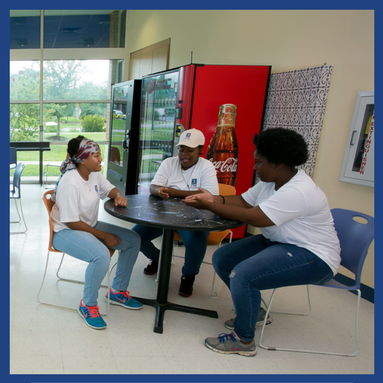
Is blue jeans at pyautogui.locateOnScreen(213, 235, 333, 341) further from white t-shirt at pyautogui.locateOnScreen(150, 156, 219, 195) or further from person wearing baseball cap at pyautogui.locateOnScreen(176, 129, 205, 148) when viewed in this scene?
person wearing baseball cap at pyautogui.locateOnScreen(176, 129, 205, 148)

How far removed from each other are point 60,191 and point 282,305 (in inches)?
73.0

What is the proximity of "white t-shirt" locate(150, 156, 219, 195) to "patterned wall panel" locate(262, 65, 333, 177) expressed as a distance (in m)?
1.17

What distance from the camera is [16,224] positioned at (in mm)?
4004

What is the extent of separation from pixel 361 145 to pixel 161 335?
2217 millimetres

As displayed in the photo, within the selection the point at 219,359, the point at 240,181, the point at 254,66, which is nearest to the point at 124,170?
the point at 240,181

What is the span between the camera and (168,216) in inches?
79.5

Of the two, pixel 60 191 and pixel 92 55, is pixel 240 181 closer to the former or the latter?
pixel 60 191

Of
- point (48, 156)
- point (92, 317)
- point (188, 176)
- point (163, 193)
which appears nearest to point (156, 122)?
point (188, 176)

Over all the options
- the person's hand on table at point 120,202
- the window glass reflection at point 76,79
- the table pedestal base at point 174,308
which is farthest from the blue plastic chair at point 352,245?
the window glass reflection at point 76,79

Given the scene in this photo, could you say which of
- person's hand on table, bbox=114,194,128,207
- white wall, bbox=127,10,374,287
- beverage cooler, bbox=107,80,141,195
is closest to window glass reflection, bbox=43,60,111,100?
beverage cooler, bbox=107,80,141,195

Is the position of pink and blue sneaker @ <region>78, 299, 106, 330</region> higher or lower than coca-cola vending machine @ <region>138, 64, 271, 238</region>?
lower

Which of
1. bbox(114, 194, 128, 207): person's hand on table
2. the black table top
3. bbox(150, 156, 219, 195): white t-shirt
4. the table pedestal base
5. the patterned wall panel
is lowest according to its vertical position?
the table pedestal base

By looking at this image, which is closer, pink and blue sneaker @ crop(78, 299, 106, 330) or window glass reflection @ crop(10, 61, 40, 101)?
pink and blue sneaker @ crop(78, 299, 106, 330)

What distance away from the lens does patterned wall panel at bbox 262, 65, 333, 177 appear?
3.15 m
